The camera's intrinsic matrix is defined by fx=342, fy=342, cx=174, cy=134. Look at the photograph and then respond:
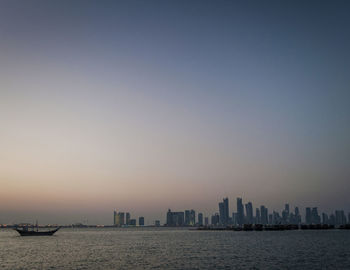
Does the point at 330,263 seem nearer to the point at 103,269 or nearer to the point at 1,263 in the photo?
the point at 103,269

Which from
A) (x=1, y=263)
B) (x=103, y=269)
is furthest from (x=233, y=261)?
(x=1, y=263)

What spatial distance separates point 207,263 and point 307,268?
18.3 m

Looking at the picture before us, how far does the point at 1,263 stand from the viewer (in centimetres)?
7025

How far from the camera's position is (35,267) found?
64188mm

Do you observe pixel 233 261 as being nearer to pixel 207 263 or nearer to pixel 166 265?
pixel 207 263

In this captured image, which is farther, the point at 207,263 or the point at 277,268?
the point at 207,263

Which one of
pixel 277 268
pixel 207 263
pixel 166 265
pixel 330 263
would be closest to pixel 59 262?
pixel 166 265

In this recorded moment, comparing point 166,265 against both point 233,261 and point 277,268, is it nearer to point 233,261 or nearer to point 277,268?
point 233,261

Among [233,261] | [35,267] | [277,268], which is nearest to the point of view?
[277,268]

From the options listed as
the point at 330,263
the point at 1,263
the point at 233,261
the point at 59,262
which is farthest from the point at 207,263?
the point at 1,263

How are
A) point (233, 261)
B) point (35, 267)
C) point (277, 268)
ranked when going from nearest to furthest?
point (277, 268), point (35, 267), point (233, 261)

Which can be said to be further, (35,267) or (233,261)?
(233,261)

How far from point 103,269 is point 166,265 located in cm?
1181

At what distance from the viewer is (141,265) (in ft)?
212
